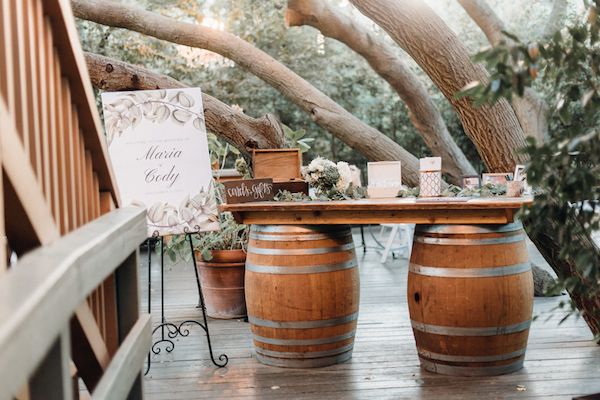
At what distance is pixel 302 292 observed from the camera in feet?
12.4

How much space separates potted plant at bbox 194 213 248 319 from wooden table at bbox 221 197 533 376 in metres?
1.22

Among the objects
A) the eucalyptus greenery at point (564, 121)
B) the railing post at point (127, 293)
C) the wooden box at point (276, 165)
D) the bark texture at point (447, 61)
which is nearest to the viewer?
the eucalyptus greenery at point (564, 121)

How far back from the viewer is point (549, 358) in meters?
4.00

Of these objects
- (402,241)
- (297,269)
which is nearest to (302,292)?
(297,269)

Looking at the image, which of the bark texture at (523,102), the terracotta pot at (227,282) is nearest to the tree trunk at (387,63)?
the bark texture at (523,102)

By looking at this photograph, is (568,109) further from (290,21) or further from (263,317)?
(290,21)

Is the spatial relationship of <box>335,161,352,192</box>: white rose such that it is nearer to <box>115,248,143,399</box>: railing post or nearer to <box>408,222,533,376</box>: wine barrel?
<box>408,222,533,376</box>: wine barrel

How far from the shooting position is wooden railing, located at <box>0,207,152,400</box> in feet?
2.35

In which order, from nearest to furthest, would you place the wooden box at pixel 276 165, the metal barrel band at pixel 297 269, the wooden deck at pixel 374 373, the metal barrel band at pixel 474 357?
the wooden deck at pixel 374 373
the metal barrel band at pixel 474 357
the metal barrel band at pixel 297 269
the wooden box at pixel 276 165

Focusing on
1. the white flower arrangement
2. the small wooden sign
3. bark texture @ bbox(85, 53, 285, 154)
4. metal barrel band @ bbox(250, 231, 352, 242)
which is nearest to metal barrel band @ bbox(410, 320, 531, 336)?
metal barrel band @ bbox(250, 231, 352, 242)

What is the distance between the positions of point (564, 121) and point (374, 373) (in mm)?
2338

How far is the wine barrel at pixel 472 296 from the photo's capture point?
354 centimetres

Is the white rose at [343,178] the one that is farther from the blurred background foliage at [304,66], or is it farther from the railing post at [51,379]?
the blurred background foliage at [304,66]

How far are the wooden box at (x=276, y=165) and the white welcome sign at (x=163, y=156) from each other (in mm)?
495
